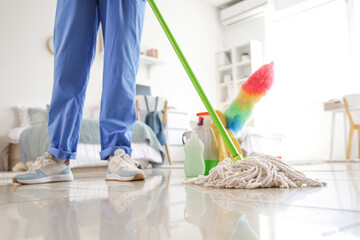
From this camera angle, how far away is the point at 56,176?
4.33 ft

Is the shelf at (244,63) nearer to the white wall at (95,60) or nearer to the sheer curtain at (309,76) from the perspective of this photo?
the sheer curtain at (309,76)

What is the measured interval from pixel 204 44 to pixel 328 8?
2.24 metres

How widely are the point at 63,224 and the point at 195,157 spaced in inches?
31.1

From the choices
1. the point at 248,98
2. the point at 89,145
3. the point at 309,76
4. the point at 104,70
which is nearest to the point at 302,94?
the point at 309,76

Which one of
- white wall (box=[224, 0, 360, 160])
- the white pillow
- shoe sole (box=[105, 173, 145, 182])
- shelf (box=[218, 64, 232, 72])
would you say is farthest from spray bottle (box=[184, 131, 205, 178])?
shelf (box=[218, 64, 232, 72])

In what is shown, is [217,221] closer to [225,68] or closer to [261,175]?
[261,175]

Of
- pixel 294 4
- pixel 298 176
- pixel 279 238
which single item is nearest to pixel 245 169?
pixel 298 176

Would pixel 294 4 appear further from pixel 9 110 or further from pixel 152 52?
pixel 9 110

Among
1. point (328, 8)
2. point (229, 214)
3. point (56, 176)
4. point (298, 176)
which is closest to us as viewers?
point (229, 214)

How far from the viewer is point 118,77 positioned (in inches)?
49.5

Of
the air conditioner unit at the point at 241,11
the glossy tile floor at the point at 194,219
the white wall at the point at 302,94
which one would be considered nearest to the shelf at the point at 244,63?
the white wall at the point at 302,94

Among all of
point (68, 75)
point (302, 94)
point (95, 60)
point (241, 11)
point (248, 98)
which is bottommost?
point (248, 98)

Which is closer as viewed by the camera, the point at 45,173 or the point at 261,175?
the point at 261,175

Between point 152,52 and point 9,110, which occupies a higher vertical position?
point 152,52
